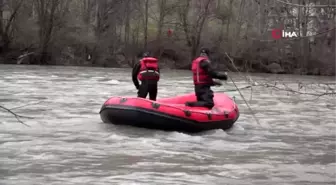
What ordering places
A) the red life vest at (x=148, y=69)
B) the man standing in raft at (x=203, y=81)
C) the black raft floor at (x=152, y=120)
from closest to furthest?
the black raft floor at (x=152, y=120) → the man standing in raft at (x=203, y=81) → the red life vest at (x=148, y=69)

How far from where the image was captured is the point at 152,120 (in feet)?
30.2

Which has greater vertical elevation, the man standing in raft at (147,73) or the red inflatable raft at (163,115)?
the man standing in raft at (147,73)

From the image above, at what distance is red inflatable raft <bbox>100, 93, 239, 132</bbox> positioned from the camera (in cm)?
916

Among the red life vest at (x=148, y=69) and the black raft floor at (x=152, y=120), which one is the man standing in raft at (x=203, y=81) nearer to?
the black raft floor at (x=152, y=120)

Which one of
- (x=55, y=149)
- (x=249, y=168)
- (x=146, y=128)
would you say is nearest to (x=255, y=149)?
(x=249, y=168)

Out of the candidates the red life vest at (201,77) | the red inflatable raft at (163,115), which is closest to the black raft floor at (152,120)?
the red inflatable raft at (163,115)

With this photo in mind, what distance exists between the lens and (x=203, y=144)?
8.55m

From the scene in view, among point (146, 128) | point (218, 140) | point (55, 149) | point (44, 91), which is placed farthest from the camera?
point (44, 91)

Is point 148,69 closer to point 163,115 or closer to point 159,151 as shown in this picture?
point 163,115

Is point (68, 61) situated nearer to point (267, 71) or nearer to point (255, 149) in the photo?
point (267, 71)

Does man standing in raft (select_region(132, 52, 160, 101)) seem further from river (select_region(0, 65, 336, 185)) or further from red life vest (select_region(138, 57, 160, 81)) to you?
river (select_region(0, 65, 336, 185))

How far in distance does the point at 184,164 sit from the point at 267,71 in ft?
89.3

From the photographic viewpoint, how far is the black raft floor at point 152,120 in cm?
915

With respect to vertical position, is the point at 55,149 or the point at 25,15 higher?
the point at 25,15
